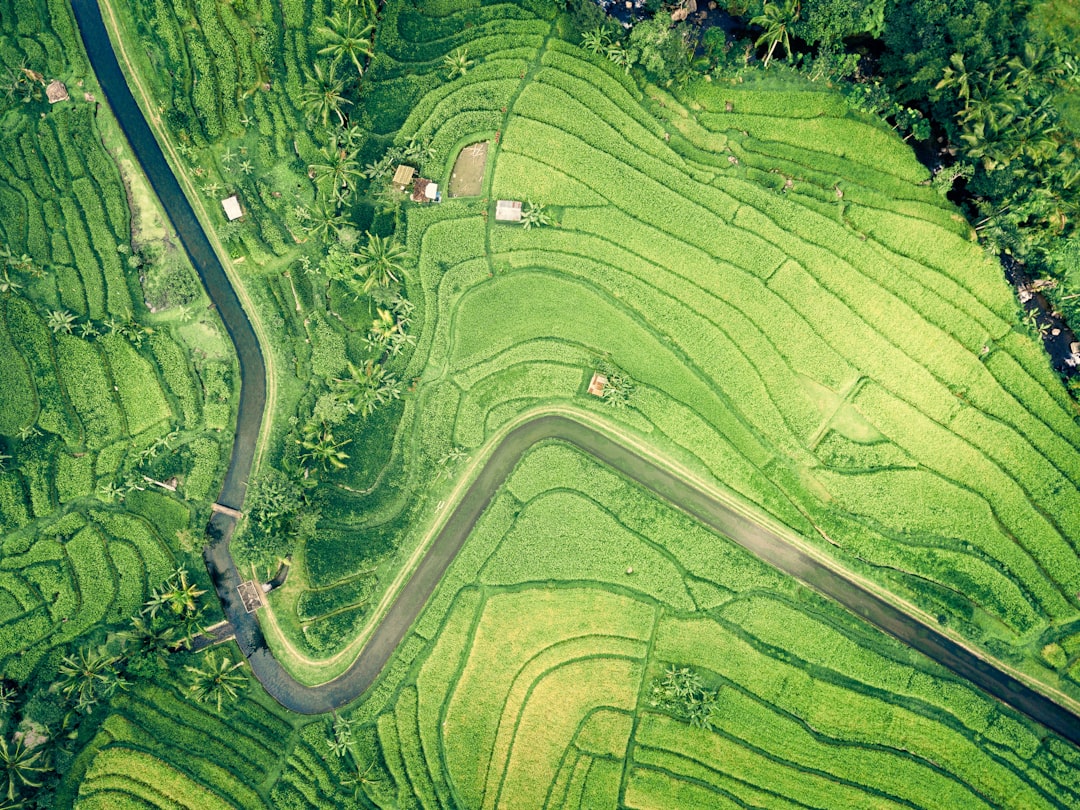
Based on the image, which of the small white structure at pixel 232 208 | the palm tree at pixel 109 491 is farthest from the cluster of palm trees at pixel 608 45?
the palm tree at pixel 109 491

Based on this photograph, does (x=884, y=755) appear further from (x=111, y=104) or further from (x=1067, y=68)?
(x=111, y=104)

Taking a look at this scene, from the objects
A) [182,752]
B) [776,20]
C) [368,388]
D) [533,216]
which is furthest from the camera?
Answer: [533,216]

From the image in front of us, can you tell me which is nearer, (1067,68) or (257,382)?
(1067,68)

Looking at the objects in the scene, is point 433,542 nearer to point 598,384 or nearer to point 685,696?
point 598,384

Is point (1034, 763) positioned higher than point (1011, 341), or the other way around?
point (1011, 341)

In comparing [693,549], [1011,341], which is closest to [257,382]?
[693,549]

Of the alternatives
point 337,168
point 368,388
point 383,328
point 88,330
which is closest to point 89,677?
point 88,330

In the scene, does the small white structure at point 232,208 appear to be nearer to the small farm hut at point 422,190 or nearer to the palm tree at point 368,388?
the small farm hut at point 422,190
